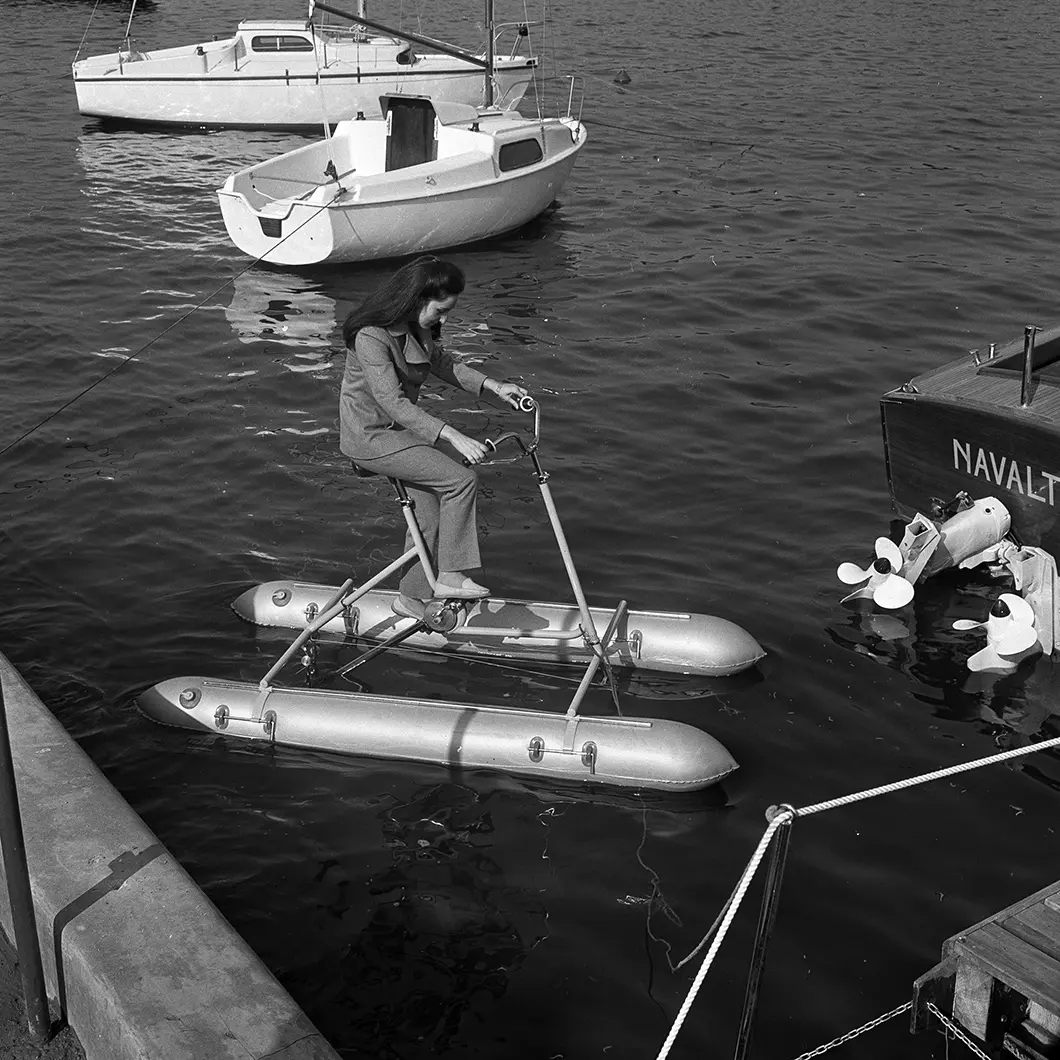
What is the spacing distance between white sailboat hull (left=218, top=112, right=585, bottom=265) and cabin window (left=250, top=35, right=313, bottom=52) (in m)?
7.37

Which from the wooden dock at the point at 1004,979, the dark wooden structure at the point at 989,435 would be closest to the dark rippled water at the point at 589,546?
the wooden dock at the point at 1004,979

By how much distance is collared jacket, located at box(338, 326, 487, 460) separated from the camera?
269 inches

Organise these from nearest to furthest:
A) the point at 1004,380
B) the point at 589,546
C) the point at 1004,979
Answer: the point at 1004,979 → the point at 1004,380 → the point at 589,546

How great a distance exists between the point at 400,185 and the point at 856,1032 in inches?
489

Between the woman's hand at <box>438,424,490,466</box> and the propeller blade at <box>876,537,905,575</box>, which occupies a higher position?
the woman's hand at <box>438,424,490,466</box>

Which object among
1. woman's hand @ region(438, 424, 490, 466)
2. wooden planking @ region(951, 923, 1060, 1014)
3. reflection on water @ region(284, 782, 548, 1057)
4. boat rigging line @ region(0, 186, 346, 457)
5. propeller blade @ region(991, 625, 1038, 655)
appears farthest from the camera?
boat rigging line @ region(0, 186, 346, 457)

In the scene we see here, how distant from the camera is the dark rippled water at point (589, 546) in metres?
6.09

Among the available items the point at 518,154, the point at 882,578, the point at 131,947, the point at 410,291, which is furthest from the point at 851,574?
the point at 518,154

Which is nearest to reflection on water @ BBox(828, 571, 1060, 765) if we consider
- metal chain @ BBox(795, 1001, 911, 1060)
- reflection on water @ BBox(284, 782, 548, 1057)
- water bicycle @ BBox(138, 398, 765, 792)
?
water bicycle @ BBox(138, 398, 765, 792)

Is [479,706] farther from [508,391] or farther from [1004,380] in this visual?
[1004,380]

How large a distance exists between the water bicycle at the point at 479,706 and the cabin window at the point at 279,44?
17.8m

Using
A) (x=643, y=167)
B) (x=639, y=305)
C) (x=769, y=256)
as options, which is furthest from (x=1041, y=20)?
(x=639, y=305)

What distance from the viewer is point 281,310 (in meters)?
15.0

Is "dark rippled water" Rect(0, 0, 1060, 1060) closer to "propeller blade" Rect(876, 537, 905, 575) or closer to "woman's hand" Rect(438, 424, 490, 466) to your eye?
"propeller blade" Rect(876, 537, 905, 575)
